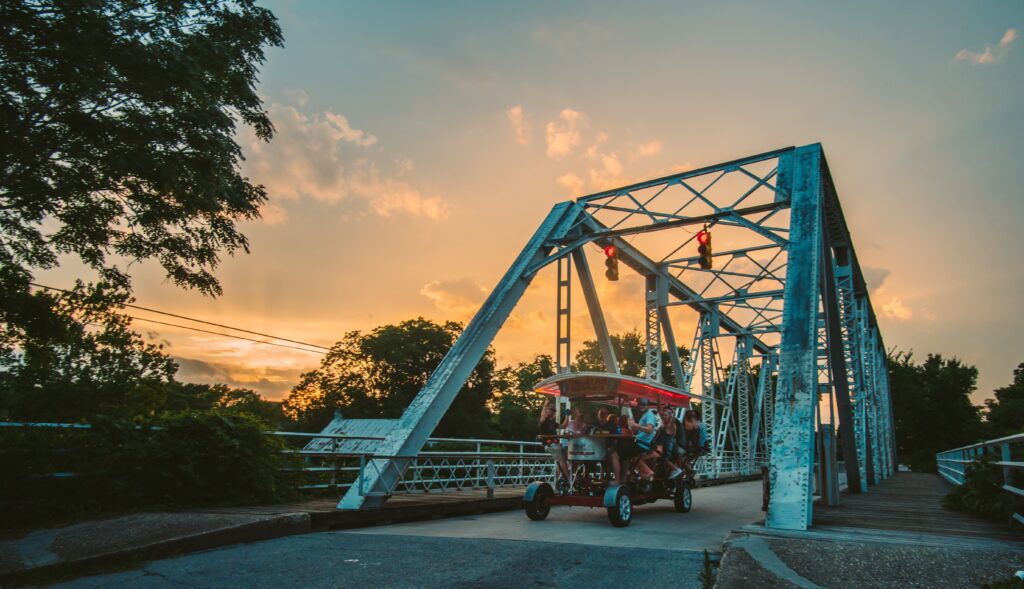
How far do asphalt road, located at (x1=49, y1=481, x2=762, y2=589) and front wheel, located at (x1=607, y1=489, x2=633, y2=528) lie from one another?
0.66 feet

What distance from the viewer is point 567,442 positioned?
10.8 m

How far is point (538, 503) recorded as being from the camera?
10.1 m

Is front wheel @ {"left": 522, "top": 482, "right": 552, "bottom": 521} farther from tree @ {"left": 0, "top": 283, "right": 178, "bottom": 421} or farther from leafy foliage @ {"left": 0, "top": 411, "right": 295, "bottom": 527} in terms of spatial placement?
tree @ {"left": 0, "top": 283, "right": 178, "bottom": 421}

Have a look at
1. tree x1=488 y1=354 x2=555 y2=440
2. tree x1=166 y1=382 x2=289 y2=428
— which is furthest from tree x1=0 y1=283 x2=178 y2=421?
tree x1=488 y1=354 x2=555 y2=440

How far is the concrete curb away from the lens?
5.44m

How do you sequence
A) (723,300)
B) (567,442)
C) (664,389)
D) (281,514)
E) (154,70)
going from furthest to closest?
(723,300)
(664,389)
(567,442)
(154,70)
(281,514)

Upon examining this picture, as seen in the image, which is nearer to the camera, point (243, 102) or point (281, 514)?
point (281, 514)

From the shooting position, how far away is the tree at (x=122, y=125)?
820 centimetres

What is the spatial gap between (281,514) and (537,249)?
7933 millimetres

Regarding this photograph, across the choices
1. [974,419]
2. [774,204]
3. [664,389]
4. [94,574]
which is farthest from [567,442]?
[974,419]

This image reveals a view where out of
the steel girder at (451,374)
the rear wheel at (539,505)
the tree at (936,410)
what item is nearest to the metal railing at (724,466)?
the steel girder at (451,374)

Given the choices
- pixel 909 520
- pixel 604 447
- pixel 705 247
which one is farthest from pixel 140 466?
pixel 705 247

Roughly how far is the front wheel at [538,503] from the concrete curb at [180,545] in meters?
3.48

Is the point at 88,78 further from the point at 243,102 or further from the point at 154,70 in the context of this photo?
the point at 243,102
